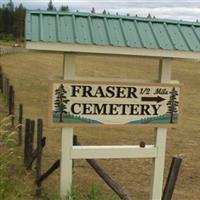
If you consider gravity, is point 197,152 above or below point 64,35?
below

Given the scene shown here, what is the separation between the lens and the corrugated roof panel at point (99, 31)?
5876mm

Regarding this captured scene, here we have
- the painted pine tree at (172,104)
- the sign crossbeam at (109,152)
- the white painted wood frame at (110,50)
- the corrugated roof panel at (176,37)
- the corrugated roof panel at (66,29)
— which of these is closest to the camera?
the white painted wood frame at (110,50)

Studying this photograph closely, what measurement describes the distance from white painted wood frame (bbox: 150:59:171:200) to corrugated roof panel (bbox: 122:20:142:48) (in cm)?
62

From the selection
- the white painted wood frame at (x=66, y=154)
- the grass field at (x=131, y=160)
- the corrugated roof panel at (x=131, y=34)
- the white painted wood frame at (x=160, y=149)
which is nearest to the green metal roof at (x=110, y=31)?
the corrugated roof panel at (x=131, y=34)

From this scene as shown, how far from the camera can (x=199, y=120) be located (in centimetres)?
1862

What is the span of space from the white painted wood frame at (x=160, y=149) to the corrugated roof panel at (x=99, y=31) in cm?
95

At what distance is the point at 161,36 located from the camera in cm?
620

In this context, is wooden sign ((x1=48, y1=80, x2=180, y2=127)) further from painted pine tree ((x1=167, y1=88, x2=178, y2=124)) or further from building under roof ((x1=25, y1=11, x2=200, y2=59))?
building under roof ((x1=25, y1=11, x2=200, y2=59))

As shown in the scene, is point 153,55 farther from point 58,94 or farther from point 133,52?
point 58,94

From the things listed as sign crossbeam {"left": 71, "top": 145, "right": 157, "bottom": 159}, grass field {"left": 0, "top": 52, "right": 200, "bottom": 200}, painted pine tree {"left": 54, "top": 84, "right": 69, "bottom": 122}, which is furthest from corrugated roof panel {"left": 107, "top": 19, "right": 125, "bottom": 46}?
sign crossbeam {"left": 71, "top": 145, "right": 157, "bottom": 159}

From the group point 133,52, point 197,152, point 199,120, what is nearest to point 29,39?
point 133,52

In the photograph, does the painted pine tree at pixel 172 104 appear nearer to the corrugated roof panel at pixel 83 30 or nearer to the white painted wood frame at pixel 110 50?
the white painted wood frame at pixel 110 50

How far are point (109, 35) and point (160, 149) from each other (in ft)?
5.76

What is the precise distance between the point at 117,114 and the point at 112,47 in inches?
39.0
